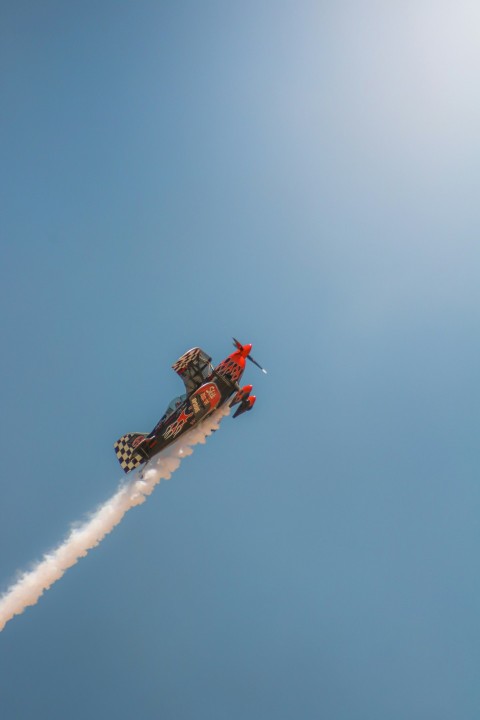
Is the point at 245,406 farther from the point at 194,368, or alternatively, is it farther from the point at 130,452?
the point at 130,452

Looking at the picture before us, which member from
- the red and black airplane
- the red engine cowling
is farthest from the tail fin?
the red engine cowling

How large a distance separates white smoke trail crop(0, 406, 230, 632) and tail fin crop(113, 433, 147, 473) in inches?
29.9

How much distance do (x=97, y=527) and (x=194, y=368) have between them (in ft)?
34.3

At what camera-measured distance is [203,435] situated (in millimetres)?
36531

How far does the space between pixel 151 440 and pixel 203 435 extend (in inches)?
110

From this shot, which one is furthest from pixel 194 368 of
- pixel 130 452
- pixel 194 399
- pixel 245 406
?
pixel 130 452

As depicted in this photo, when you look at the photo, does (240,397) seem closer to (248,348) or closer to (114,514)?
(248,348)

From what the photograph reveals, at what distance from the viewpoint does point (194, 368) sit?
36.3m

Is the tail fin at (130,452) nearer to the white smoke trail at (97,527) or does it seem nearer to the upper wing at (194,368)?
the white smoke trail at (97,527)

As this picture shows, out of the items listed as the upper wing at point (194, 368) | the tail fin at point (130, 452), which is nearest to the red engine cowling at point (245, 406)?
the upper wing at point (194, 368)

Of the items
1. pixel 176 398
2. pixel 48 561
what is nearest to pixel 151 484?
pixel 176 398

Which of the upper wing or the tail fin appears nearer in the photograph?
the upper wing

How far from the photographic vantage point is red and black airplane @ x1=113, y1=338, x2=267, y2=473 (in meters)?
36.0

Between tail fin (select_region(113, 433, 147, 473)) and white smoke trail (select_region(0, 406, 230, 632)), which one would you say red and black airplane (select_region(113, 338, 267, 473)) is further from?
white smoke trail (select_region(0, 406, 230, 632))
